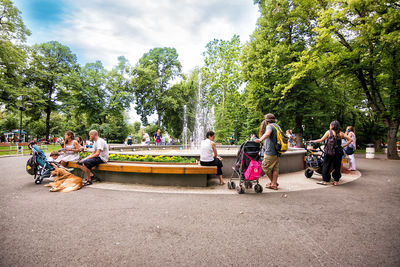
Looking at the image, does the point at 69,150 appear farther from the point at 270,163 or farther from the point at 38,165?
the point at 270,163

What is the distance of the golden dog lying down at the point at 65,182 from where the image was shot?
5343 millimetres

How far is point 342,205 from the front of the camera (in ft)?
13.9

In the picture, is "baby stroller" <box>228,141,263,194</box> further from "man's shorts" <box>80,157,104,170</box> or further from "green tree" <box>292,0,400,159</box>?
"green tree" <box>292,0,400,159</box>

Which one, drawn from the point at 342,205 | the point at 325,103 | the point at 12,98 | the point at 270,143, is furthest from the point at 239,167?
the point at 12,98

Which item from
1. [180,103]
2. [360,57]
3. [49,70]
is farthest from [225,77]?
[49,70]

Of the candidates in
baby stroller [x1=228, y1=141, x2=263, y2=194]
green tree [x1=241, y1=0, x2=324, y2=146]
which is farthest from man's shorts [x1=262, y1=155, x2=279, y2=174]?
green tree [x1=241, y1=0, x2=324, y2=146]

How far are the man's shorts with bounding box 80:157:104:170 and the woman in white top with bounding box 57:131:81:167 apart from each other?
3.55ft

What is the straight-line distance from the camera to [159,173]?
5648mm

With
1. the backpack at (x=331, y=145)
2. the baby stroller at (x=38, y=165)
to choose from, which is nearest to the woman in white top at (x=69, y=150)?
the baby stroller at (x=38, y=165)

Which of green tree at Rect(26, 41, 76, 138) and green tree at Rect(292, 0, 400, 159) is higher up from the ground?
green tree at Rect(26, 41, 76, 138)

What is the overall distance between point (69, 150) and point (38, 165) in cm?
108

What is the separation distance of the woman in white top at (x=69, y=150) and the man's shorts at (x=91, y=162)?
42.6 inches

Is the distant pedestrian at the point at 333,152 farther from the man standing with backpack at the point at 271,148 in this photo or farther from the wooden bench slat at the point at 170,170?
the wooden bench slat at the point at 170,170

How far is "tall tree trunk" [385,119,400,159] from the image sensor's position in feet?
46.8
